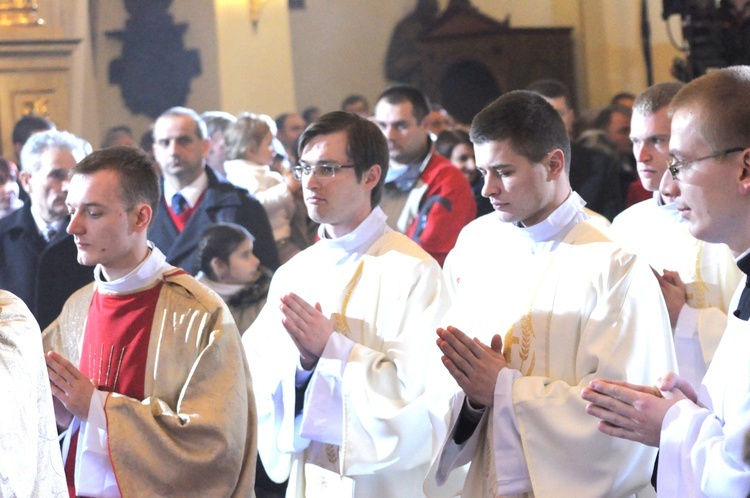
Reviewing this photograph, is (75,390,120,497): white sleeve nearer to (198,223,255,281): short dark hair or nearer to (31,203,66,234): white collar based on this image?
(198,223,255,281): short dark hair

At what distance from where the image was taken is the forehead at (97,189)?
11.4ft

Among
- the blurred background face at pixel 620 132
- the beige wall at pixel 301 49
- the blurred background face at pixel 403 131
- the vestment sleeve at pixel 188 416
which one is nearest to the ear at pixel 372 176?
the vestment sleeve at pixel 188 416

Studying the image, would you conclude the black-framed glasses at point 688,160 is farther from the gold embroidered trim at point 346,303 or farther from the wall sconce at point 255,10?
the wall sconce at point 255,10

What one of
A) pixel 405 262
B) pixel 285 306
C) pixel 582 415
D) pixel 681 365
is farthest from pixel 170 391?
pixel 681 365

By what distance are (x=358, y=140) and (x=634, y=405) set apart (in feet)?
5.58

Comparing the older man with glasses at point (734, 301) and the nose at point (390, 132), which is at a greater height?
the nose at point (390, 132)

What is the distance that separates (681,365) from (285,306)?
→ 4.66ft

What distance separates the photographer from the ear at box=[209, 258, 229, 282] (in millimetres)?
5238

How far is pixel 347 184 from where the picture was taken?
392cm

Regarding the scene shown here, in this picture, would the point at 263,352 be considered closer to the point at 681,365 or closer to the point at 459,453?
the point at 459,453

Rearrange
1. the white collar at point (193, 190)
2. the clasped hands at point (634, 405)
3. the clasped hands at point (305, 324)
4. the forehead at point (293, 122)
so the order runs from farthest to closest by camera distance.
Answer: the forehead at point (293, 122)
the white collar at point (193, 190)
the clasped hands at point (305, 324)
the clasped hands at point (634, 405)

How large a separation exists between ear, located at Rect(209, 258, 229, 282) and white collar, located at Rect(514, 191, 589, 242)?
2.18m

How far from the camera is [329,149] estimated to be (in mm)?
3934

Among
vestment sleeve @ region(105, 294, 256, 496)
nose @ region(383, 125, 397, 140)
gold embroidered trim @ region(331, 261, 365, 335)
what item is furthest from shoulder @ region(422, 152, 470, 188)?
vestment sleeve @ region(105, 294, 256, 496)
